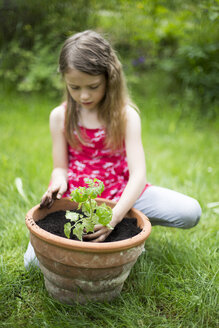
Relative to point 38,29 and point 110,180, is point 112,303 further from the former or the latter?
point 38,29

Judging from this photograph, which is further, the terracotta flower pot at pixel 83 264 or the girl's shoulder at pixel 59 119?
the girl's shoulder at pixel 59 119

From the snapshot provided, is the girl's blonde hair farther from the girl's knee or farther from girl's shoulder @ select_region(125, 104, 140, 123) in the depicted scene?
the girl's knee

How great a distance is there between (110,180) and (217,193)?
1.14 meters

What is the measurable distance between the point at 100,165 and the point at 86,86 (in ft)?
1.56

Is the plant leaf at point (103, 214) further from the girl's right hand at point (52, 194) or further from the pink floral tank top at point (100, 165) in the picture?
the pink floral tank top at point (100, 165)

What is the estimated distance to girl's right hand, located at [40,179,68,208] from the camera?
5.05 ft

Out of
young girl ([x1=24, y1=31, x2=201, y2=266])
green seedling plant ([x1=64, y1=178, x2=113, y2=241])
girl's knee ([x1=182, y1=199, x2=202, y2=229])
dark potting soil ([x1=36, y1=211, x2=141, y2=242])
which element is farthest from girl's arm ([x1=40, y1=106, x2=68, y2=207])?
girl's knee ([x1=182, y1=199, x2=202, y2=229])

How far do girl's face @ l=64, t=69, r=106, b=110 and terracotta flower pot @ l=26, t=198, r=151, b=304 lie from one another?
66 cm

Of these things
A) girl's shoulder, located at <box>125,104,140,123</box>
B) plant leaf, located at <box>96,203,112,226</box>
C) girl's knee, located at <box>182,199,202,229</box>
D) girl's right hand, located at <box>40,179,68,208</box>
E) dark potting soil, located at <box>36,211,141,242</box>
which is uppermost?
girl's shoulder, located at <box>125,104,140,123</box>

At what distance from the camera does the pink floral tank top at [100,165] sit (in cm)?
183

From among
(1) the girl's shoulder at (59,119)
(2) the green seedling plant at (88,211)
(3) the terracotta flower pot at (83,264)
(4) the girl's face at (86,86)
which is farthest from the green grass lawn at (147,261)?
(4) the girl's face at (86,86)

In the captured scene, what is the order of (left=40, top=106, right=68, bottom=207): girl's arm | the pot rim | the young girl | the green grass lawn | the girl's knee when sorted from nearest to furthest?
the pot rim, the green grass lawn, the young girl, the girl's knee, (left=40, top=106, right=68, bottom=207): girl's arm

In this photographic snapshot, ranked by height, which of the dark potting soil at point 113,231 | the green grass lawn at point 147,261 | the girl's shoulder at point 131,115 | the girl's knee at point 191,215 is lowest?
the green grass lawn at point 147,261

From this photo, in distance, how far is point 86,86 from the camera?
1.62m
